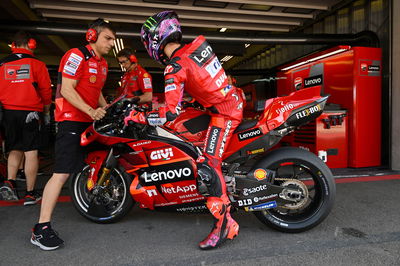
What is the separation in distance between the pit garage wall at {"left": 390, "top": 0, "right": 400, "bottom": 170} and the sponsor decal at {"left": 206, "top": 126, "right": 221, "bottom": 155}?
14.3 feet

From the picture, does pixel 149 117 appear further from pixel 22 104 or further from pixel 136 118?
pixel 22 104

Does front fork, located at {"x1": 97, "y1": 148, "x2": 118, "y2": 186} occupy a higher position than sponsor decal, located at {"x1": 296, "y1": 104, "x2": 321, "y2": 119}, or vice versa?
sponsor decal, located at {"x1": 296, "y1": 104, "x2": 321, "y2": 119}

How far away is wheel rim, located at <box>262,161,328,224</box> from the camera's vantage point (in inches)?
97.6

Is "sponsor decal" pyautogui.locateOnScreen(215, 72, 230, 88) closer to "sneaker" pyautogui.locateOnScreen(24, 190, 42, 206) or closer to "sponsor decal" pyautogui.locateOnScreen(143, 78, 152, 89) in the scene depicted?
"sponsor decal" pyautogui.locateOnScreen(143, 78, 152, 89)

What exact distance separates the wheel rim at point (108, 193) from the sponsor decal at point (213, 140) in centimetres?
100

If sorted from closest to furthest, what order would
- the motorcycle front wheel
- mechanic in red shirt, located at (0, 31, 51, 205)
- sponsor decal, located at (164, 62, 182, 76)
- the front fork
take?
sponsor decal, located at (164, 62, 182, 76) → the front fork → the motorcycle front wheel → mechanic in red shirt, located at (0, 31, 51, 205)

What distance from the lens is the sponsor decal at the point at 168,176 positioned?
97.4 inches

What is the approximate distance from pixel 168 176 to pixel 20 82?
7.98 feet

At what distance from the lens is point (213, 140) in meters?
2.36

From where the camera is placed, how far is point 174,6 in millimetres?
6020

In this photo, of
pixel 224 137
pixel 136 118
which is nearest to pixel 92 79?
pixel 136 118

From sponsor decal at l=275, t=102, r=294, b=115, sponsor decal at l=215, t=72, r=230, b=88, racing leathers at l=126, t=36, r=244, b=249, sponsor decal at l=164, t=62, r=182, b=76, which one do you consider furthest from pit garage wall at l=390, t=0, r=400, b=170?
sponsor decal at l=164, t=62, r=182, b=76

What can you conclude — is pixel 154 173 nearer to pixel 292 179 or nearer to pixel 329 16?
pixel 292 179

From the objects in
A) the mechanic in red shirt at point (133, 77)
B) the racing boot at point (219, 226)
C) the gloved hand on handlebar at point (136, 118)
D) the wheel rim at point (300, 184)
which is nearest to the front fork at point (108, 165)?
the gloved hand on handlebar at point (136, 118)
